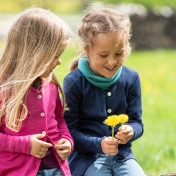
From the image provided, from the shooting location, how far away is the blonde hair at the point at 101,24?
3523mm

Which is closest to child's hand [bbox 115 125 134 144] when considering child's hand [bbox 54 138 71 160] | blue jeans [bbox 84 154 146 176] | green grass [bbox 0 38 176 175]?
blue jeans [bbox 84 154 146 176]

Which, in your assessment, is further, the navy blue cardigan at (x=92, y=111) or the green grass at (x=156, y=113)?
the green grass at (x=156, y=113)

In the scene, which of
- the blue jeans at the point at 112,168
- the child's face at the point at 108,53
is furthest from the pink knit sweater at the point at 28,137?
the child's face at the point at 108,53

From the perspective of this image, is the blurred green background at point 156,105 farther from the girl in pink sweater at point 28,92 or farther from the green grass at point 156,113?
the girl in pink sweater at point 28,92

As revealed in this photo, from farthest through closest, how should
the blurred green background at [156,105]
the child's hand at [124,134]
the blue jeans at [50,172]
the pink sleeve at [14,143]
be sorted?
the blurred green background at [156,105] < the child's hand at [124,134] < the blue jeans at [50,172] < the pink sleeve at [14,143]

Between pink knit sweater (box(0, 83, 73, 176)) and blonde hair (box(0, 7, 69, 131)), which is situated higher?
blonde hair (box(0, 7, 69, 131))

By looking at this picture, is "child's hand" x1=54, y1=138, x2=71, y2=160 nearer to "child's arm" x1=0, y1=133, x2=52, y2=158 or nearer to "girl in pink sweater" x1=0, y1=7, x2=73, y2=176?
"girl in pink sweater" x1=0, y1=7, x2=73, y2=176

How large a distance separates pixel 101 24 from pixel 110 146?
2.38 ft

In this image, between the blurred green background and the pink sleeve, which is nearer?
the pink sleeve

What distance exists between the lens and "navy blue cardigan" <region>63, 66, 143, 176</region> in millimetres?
3631

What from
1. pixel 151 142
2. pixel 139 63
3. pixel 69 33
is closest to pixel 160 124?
pixel 151 142

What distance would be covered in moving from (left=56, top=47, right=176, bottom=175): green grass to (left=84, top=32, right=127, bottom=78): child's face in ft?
0.68

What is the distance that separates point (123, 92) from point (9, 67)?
79 cm

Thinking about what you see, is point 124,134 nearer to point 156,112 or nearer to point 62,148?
point 62,148
